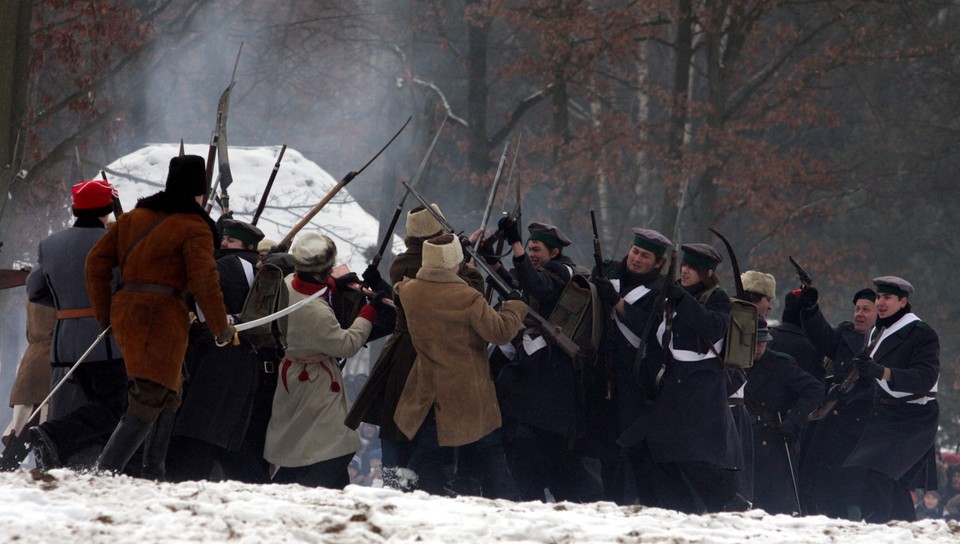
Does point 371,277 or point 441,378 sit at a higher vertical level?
point 371,277

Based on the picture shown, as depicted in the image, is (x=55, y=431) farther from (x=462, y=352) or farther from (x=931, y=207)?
(x=931, y=207)

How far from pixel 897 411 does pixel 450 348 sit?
3.11 m

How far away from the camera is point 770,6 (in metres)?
17.7

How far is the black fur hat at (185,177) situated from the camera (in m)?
6.15

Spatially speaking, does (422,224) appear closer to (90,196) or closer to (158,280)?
(90,196)

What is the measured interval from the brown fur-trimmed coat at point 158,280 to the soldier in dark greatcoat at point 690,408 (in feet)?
8.28

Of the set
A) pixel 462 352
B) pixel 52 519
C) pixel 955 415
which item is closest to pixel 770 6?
pixel 955 415

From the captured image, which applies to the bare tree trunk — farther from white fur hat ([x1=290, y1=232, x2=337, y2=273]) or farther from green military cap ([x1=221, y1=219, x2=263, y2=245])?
white fur hat ([x1=290, y1=232, x2=337, y2=273])

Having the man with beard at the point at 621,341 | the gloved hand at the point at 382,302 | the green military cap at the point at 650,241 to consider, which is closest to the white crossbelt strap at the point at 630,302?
the man with beard at the point at 621,341

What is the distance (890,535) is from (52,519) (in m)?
3.07

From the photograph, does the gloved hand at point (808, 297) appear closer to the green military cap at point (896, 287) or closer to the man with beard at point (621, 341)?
the green military cap at point (896, 287)

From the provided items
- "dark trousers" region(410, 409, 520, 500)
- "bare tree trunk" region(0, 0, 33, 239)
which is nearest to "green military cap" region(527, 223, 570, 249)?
"dark trousers" region(410, 409, 520, 500)

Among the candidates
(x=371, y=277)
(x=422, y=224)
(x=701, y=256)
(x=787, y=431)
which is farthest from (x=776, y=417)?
(x=371, y=277)

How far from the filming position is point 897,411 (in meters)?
8.82
